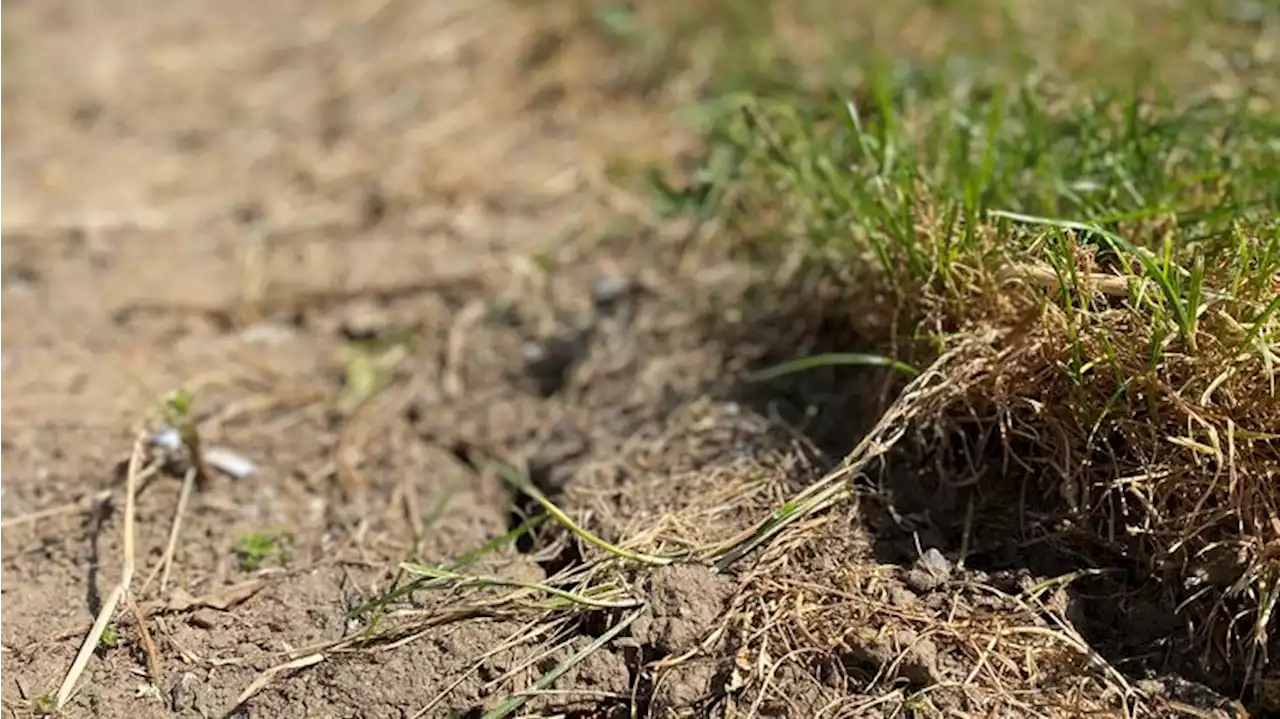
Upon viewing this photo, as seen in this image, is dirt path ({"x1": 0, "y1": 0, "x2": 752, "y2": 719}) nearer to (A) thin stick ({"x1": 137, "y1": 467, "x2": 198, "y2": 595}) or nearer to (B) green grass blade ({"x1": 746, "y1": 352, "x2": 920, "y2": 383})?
(A) thin stick ({"x1": 137, "y1": 467, "x2": 198, "y2": 595})

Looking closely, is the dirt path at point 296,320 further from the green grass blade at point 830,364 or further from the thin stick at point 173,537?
the green grass blade at point 830,364

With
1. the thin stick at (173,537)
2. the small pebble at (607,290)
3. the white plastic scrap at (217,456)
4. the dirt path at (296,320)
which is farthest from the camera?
the small pebble at (607,290)

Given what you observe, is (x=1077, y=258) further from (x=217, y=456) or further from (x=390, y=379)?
(x=217, y=456)

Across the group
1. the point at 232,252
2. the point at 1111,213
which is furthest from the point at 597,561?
the point at 232,252

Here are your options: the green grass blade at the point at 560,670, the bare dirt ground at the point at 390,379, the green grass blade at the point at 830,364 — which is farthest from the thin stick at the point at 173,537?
the green grass blade at the point at 830,364

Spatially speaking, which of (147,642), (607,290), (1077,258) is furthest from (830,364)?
(147,642)

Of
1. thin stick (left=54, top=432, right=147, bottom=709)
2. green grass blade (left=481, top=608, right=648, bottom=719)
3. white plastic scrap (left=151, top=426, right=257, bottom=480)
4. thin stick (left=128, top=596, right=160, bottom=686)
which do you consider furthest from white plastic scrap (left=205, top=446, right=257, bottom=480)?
green grass blade (left=481, top=608, right=648, bottom=719)

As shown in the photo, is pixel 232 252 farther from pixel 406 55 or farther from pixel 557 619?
pixel 557 619
